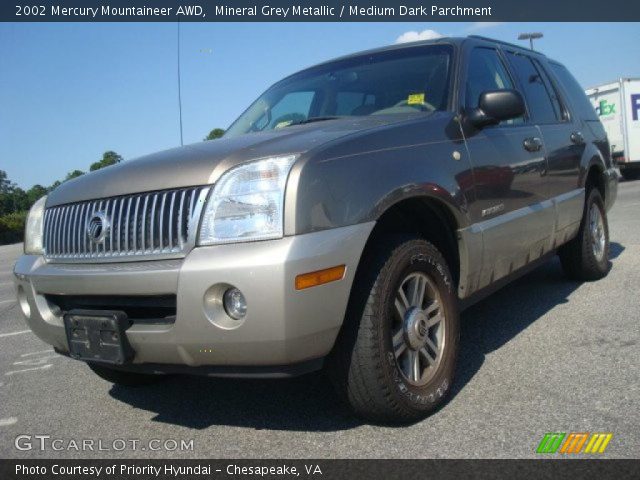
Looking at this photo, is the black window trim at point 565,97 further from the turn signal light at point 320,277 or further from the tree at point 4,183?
the tree at point 4,183

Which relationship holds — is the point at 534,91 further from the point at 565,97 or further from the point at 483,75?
the point at 483,75

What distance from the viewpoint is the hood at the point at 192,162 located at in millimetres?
2424

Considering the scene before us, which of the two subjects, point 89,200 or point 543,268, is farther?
point 543,268

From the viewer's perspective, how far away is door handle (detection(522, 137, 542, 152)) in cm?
382

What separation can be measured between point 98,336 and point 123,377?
97 cm

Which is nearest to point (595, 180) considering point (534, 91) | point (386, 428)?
point (534, 91)

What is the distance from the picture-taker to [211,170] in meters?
2.39

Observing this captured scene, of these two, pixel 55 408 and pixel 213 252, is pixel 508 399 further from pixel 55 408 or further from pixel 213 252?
pixel 55 408

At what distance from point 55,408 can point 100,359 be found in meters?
1.02

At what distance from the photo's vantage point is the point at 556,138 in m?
4.39

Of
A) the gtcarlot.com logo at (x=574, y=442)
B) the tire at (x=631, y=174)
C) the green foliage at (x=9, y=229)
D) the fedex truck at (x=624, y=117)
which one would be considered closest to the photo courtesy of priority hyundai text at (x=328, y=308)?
the gtcarlot.com logo at (x=574, y=442)

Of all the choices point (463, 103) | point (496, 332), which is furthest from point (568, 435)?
point (463, 103)

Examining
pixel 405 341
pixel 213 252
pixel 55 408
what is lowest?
pixel 55 408

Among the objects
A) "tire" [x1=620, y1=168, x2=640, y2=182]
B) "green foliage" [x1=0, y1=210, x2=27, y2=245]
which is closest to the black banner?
"tire" [x1=620, y1=168, x2=640, y2=182]
